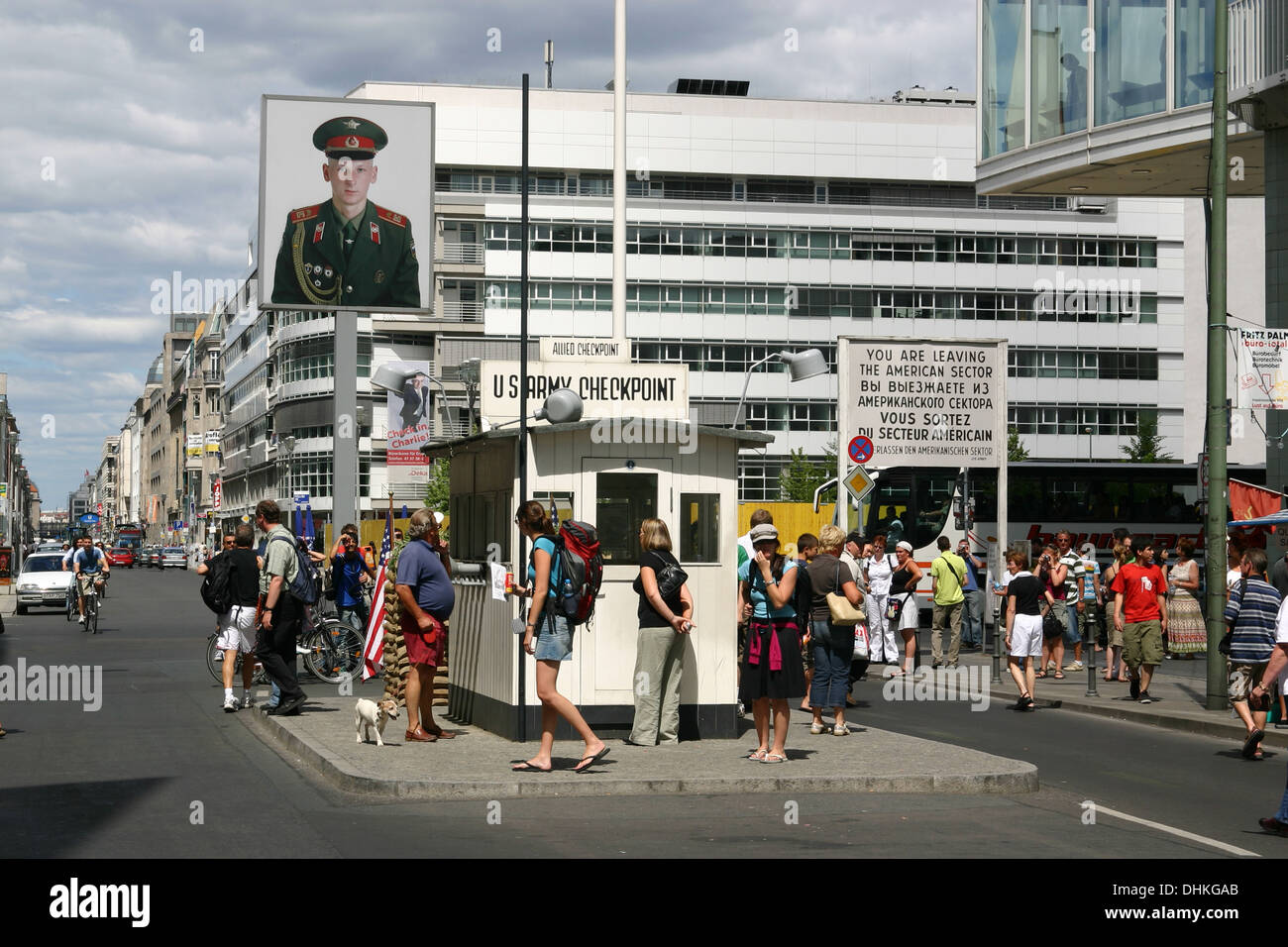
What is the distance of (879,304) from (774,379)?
697cm

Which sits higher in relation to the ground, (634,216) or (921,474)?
(634,216)

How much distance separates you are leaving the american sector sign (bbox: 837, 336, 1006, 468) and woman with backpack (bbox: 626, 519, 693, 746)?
42.8 feet

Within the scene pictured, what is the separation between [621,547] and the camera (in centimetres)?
1330

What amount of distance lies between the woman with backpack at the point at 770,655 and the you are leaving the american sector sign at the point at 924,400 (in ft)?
44.1

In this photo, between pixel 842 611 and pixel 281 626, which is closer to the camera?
pixel 842 611

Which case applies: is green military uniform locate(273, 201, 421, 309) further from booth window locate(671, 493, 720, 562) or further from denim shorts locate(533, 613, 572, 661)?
denim shorts locate(533, 613, 572, 661)

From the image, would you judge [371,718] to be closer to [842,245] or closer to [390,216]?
[390,216]

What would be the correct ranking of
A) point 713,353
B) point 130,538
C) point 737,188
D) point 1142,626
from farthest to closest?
point 130,538 < point 737,188 < point 713,353 < point 1142,626

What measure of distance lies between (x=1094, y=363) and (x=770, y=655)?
242ft

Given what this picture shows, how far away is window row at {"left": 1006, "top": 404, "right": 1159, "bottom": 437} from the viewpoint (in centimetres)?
8112

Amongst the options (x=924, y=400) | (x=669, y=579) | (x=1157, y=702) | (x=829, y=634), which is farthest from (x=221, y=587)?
(x=924, y=400)
